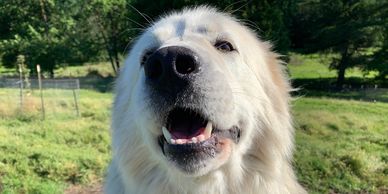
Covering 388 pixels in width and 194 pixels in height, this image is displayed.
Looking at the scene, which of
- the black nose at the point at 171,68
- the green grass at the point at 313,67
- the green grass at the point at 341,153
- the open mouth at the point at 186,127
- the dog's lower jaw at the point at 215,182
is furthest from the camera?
the green grass at the point at 313,67

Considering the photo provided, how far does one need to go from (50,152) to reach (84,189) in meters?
1.93

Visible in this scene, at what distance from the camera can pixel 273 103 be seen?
3.07m

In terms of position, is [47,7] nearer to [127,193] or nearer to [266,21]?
[266,21]

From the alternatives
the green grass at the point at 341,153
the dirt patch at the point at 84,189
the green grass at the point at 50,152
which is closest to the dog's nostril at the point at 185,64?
the green grass at the point at 341,153

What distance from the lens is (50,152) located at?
32.3 feet

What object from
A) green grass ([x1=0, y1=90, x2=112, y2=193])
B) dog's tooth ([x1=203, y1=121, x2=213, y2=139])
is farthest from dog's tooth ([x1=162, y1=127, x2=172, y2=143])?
green grass ([x1=0, y1=90, x2=112, y2=193])

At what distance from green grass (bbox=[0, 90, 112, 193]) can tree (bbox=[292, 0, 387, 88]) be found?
22.3 metres

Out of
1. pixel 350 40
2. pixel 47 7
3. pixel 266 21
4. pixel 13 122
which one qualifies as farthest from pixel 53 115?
pixel 47 7

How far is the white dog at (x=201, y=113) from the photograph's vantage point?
2.45 meters

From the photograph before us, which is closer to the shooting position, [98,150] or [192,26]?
[192,26]

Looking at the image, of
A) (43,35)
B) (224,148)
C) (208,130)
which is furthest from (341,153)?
(43,35)

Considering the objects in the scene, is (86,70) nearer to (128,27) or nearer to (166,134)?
(128,27)

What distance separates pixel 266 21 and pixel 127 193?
20.5 m

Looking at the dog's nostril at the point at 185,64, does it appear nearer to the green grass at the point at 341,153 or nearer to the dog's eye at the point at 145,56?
the dog's eye at the point at 145,56
